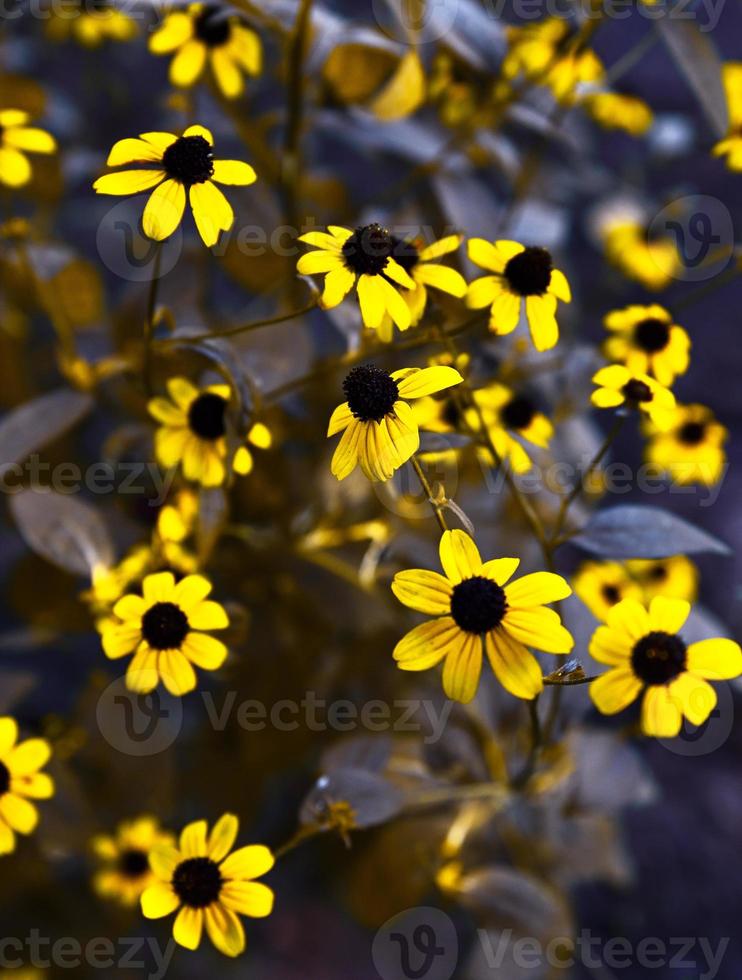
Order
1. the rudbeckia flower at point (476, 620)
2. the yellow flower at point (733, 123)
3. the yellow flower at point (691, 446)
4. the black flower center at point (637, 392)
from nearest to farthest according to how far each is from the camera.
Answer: the rudbeckia flower at point (476, 620) → the black flower center at point (637, 392) → the yellow flower at point (733, 123) → the yellow flower at point (691, 446)

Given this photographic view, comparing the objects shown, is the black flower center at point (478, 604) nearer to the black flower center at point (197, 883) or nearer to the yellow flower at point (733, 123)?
the black flower center at point (197, 883)

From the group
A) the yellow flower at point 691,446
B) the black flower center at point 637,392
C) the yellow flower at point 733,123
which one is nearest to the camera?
the black flower center at point 637,392

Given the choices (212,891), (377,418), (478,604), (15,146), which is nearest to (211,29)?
(15,146)

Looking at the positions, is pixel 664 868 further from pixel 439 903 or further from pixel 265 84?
pixel 265 84

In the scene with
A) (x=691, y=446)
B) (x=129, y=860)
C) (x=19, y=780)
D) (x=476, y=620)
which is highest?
(x=476, y=620)

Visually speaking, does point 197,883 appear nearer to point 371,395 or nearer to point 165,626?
point 165,626

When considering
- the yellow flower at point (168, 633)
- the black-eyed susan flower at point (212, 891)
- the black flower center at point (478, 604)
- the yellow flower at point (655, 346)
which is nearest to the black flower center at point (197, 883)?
the black-eyed susan flower at point (212, 891)

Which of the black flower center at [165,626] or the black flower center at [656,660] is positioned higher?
the black flower center at [656,660]
